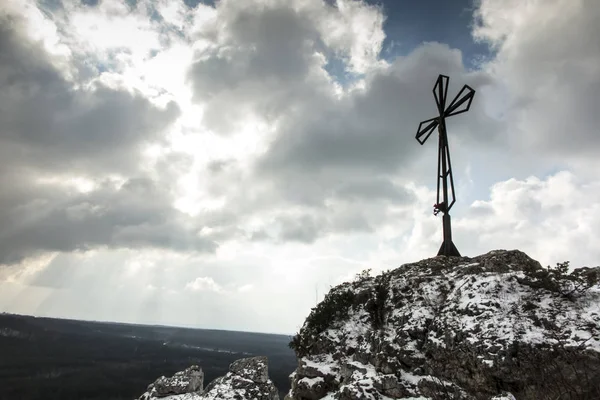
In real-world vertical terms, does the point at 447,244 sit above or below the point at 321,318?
above

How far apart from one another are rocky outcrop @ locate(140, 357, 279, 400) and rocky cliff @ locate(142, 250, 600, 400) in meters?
0.06

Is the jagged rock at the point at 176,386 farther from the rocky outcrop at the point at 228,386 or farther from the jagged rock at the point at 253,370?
the jagged rock at the point at 253,370

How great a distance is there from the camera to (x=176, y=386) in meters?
18.6

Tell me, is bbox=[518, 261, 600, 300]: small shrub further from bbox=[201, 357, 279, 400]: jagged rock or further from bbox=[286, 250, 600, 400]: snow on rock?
bbox=[201, 357, 279, 400]: jagged rock

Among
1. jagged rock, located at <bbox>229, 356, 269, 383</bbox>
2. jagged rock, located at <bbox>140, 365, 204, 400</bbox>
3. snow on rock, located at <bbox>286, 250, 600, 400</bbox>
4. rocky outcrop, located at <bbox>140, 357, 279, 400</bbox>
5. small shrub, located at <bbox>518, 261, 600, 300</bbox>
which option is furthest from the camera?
jagged rock, located at <bbox>140, 365, 204, 400</bbox>

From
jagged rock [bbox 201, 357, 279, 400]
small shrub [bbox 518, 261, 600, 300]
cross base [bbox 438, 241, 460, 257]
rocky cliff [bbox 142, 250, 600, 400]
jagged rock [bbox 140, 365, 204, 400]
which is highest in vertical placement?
cross base [bbox 438, 241, 460, 257]

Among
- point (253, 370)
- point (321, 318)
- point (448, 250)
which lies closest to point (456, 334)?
point (321, 318)

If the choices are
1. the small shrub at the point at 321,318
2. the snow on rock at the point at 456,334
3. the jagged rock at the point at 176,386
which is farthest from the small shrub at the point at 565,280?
the jagged rock at the point at 176,386

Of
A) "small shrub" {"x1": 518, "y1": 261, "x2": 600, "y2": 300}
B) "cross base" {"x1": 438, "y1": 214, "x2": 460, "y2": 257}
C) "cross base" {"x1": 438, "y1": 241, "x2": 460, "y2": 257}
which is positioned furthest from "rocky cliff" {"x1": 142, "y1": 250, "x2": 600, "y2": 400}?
"cross base" {"x1": 438, "y1": 214, "x2": 460, "y2": 257}

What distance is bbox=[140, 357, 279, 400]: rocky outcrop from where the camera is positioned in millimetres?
17016

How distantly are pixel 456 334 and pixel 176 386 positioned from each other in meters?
14.1

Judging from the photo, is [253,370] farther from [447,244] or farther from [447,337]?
[447,244]

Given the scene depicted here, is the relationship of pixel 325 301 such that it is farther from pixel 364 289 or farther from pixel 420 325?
pixel 420 325

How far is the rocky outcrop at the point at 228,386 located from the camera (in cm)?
1702
